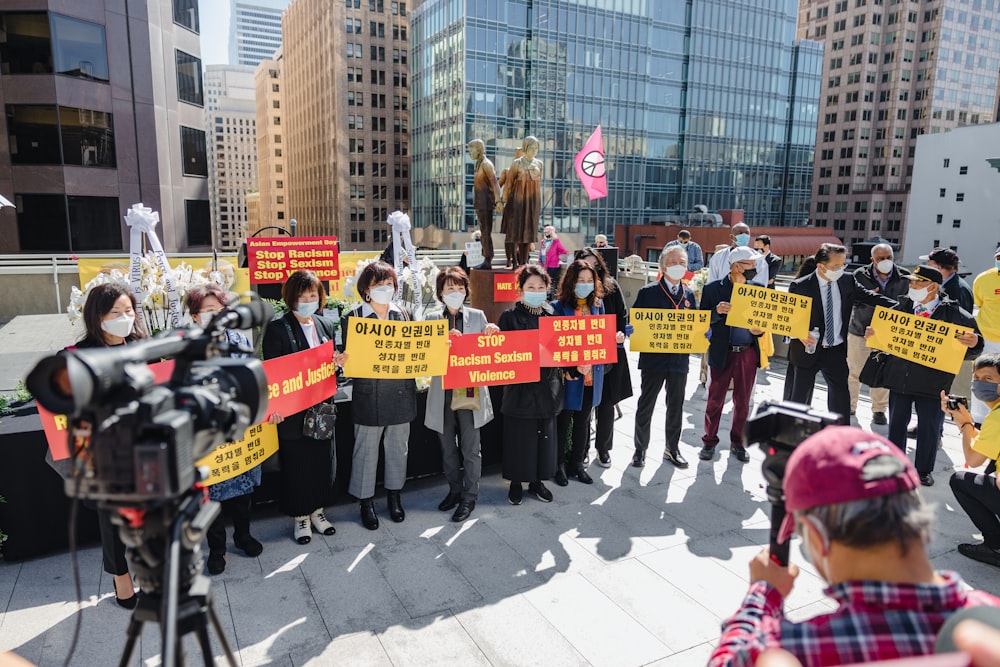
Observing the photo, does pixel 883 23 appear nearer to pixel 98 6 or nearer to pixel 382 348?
pixel 98 6

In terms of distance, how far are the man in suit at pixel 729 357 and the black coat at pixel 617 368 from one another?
41.1 inches

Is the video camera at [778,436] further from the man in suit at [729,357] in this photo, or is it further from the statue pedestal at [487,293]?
the statue pedestal at [487,293]

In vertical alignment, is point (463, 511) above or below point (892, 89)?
below

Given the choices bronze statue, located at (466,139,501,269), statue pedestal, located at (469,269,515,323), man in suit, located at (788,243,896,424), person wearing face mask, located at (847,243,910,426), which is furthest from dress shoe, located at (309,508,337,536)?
bronze statue, located at (466,139,501,269)

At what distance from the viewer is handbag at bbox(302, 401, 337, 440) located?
5.02m

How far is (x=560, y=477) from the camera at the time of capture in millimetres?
6281

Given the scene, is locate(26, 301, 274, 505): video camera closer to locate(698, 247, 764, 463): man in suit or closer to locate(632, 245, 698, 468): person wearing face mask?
locate(632, 245, 698, 468): person wearing face mask

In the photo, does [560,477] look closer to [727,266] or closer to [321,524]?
[321,524]

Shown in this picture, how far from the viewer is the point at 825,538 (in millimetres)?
1543

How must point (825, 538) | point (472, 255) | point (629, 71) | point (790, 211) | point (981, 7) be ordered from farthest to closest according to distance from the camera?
point (981, 7) < point (790, 211) < point (629, 71) < point (472, 255) < point (825, 538)

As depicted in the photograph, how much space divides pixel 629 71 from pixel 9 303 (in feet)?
198

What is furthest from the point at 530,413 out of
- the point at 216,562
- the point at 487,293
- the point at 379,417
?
the point at 487,293

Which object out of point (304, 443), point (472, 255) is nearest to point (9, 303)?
point (472, 255)

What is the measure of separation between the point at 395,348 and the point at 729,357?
3.79 metres
